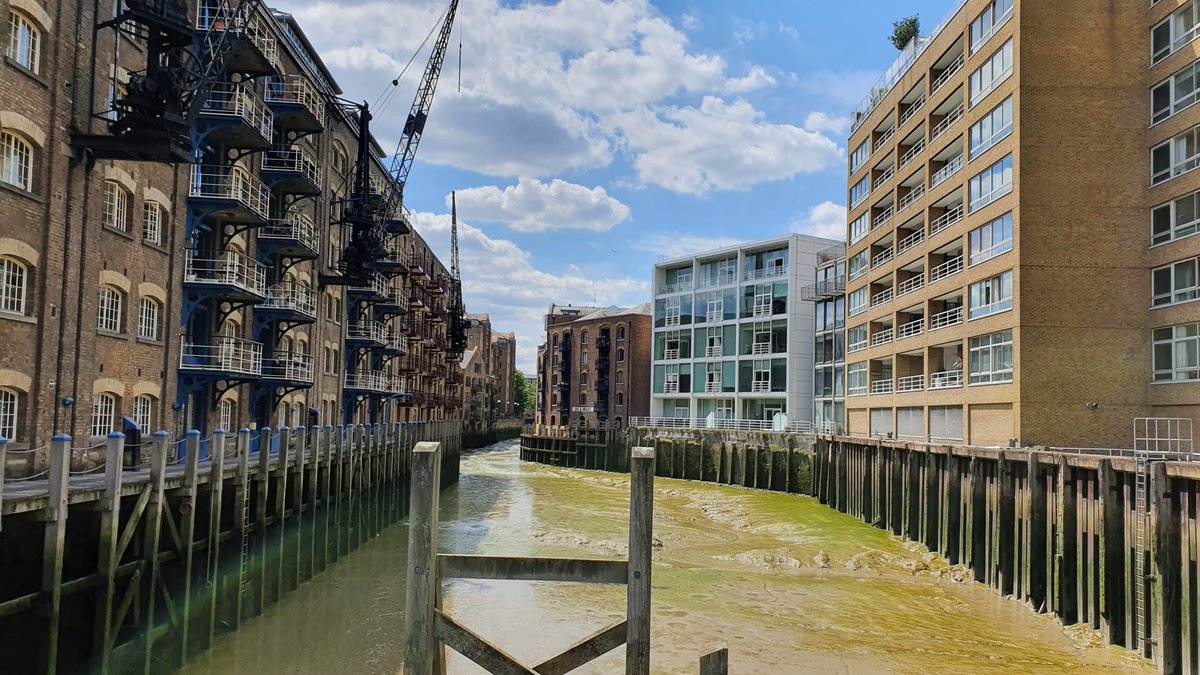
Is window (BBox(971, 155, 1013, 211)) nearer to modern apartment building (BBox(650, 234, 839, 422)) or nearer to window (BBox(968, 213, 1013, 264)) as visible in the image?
window (BBox(968, 213, 1013, 264))

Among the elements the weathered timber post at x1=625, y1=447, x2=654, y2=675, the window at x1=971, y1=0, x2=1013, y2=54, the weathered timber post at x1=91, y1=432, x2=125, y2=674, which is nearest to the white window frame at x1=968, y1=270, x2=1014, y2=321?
the window at x1=971, y1=0, x2=1013, y2=54

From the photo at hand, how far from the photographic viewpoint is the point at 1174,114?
75.2ft

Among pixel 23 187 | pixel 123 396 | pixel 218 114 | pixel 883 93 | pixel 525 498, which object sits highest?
pixel 883 93

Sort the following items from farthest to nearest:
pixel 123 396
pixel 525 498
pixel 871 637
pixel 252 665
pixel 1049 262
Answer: pixel 525 498, pixel 1049 262, pixel 123 396, pixel 871 637, pixel 252 665

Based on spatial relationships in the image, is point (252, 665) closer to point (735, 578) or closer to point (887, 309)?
point (735, 578)

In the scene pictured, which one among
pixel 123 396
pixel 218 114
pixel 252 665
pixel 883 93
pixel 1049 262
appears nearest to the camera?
pixel 252 665

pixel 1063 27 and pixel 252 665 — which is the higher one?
pixel 1063 27

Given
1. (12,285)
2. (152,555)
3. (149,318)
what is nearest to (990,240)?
(152,555)

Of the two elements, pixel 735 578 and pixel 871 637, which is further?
pixel 735 578

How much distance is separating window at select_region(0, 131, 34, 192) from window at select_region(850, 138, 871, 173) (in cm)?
→ 3799

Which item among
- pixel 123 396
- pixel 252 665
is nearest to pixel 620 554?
pixel 252 665

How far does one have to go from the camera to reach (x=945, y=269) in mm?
32219

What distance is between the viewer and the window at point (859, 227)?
4259 cm

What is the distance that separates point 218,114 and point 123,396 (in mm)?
8429
